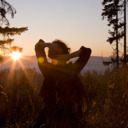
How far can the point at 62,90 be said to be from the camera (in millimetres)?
2803

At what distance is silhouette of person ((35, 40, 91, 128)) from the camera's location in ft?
8.79

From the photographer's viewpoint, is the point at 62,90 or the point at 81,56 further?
the point at 62,90

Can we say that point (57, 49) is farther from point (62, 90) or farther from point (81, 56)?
point (62, 90)

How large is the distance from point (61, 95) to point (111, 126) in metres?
0.95

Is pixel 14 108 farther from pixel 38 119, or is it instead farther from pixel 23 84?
pixel 23 84

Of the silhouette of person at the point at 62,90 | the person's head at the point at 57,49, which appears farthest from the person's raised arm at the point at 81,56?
the person's head at the point at 57,49

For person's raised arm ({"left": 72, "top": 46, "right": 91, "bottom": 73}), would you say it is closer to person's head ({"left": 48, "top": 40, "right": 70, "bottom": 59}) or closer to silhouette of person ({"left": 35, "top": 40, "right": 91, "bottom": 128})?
silhouette of person ({"left": 35, "top": 40, "right": 91, "bottom": 128})

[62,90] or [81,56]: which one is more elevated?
A: [81,56]

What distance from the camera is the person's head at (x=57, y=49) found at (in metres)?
2.86

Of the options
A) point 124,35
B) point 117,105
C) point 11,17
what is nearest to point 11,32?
point 11,17

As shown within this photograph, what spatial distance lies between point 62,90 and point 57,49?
0.54m

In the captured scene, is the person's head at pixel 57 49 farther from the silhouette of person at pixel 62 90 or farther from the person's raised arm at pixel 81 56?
the person's raised arm at pixel 81 56

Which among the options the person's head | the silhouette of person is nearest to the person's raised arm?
the silhouette of person

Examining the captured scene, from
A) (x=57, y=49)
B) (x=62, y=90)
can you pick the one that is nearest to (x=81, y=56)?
(x=57, y=49)
